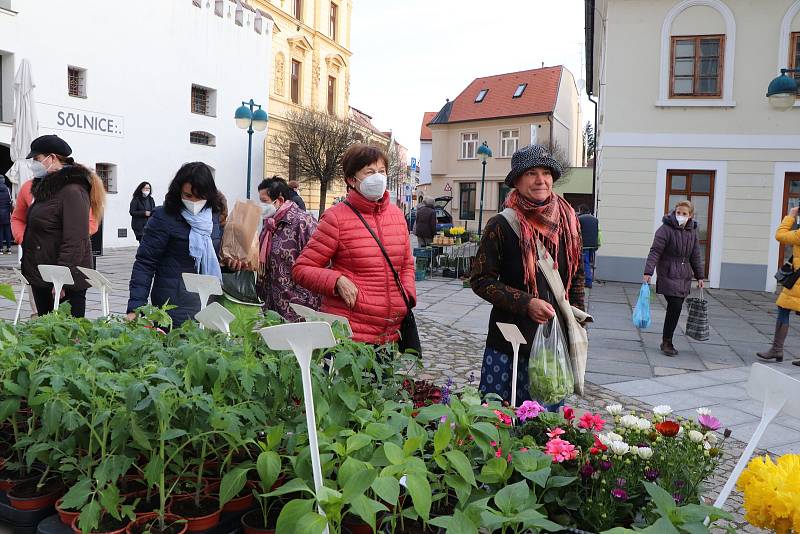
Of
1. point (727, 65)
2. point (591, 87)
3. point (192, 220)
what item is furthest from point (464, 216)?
point (192, 220)

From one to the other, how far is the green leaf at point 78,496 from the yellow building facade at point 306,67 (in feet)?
86.1

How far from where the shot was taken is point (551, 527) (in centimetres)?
148

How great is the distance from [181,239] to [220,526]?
2507 mm

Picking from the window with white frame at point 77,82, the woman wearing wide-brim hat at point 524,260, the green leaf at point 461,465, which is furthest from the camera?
the window with white frame at point 77,82

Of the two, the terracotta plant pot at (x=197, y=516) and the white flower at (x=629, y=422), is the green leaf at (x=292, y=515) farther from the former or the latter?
the white flower at (x=629, y=422)

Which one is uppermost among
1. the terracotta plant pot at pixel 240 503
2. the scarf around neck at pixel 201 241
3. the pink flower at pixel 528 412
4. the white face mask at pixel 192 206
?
the white face mask at pixel 192 206

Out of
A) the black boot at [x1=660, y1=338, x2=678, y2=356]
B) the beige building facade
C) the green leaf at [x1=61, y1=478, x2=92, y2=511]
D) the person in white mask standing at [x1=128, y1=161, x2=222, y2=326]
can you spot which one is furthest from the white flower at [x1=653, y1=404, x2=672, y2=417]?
the beige building facade

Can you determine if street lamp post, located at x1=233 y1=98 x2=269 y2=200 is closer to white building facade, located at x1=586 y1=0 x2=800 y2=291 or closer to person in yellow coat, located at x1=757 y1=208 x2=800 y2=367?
white building facade, located at x1=586 y1=0 x2=800 y2=291

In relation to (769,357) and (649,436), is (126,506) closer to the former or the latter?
(649,436)

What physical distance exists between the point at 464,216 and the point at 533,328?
3820 centimetres

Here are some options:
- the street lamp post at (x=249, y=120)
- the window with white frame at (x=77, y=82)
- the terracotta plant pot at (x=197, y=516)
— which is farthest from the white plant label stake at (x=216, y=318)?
the window with white frame at (x=77, y=82)

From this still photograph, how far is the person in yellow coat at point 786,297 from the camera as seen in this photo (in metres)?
6.90

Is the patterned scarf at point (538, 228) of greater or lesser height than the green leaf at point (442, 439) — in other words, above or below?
above

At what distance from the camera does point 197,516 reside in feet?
6.17
